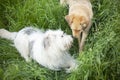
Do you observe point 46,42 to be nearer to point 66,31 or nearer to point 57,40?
point 57,40

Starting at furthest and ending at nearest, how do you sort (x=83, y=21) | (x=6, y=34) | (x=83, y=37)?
1. (x=6, y=34)
2. (x=83, y=37)
3. (x=83, y=21)

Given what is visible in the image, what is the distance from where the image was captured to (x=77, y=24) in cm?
562

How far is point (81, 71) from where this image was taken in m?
5.38

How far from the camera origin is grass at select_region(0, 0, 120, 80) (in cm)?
541

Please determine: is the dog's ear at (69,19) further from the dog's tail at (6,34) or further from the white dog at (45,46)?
the dog's tail at (6,34)

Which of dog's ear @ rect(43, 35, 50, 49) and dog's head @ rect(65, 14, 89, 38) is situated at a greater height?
dog's head @ rect(65, 14, 89, 38)

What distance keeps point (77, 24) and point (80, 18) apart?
0.33ft

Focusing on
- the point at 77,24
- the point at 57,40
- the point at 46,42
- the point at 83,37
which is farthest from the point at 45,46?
the point at 83,37

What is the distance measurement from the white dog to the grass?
11 cm

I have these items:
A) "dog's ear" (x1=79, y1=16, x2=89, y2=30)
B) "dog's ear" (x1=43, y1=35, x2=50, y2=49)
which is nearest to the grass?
"dog's ear" (x1=79, y1=16, x2=89, y2=30)

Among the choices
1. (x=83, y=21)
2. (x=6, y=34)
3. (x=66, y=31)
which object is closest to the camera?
(x=83, y=21)

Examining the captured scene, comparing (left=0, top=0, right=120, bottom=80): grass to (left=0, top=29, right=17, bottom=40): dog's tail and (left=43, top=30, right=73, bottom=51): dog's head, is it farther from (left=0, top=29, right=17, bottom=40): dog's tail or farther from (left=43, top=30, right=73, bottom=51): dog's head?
(left=43, top=30, right=73, bottom=51): dog's head

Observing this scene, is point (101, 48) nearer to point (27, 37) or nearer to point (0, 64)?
point (27, 37)

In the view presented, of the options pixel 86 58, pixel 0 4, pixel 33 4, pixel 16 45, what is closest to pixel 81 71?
pixel 86 58
